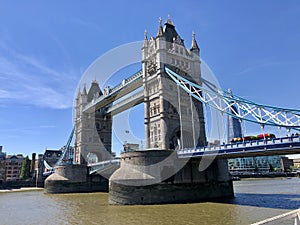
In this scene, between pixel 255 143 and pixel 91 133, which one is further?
pixel 91 133

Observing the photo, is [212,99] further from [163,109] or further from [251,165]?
[251,165]

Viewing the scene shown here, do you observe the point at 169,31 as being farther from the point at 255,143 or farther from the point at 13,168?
the point at 13,168

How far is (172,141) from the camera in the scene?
35.7 m

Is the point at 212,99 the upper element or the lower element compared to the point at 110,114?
lower

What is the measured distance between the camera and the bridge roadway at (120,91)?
44.4 m

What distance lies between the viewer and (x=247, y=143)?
2372 cm

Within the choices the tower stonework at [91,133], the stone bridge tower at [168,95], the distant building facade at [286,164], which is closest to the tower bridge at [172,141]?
the stone bridge tower at [168,95]

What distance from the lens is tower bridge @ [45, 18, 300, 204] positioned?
26.3 metres

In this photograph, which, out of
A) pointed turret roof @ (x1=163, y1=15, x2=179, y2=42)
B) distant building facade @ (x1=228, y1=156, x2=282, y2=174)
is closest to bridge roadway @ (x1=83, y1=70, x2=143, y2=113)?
pointed turret roof @ (x1=163, y1=15, x2=179, y2=42)

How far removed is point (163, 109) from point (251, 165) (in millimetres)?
102700

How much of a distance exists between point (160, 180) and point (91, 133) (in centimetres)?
3957

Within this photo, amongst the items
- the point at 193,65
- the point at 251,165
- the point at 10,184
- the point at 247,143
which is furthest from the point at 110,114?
the point at 251,165

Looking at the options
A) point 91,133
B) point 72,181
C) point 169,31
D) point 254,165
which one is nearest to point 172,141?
point 169,31

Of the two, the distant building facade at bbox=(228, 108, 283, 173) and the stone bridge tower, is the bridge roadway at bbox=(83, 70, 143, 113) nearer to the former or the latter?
the stone bridge tower
